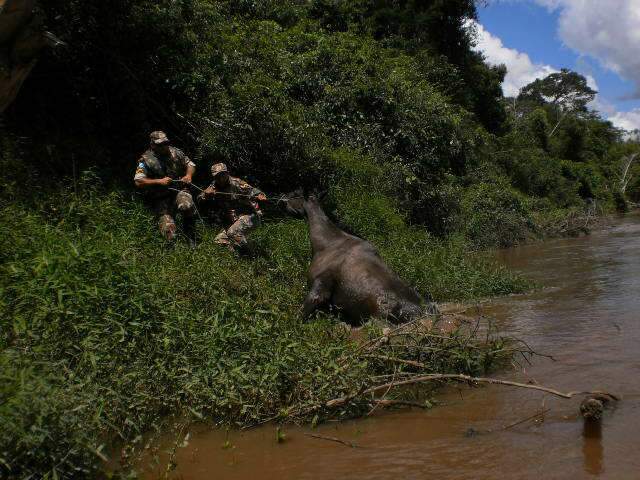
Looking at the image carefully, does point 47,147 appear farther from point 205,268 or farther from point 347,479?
point 347,479

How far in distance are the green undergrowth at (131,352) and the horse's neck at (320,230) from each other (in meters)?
0.91

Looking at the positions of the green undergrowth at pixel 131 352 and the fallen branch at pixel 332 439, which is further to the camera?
the fallen branch at pixel 332 439

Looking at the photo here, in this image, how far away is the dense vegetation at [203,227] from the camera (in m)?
4.17

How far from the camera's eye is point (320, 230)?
7.55 meters

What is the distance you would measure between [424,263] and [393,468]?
5492 mm

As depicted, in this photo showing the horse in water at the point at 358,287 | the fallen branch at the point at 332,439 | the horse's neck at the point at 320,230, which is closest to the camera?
the fallen branch at the point at 332,439

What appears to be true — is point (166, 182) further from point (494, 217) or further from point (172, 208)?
point (494, 217)

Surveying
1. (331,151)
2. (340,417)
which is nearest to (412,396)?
(340,417)

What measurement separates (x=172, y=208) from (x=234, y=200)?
84cm

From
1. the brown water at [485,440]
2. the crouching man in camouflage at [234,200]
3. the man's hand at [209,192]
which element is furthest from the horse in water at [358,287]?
the man's hand at [209,192]

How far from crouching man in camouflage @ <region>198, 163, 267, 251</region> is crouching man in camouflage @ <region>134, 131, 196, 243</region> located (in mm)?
328

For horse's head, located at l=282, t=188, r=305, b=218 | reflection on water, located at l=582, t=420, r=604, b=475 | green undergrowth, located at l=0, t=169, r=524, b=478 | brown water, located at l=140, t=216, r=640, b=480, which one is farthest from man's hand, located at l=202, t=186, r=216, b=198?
reflection on water, located at l=582, t=420, r=604, b=475

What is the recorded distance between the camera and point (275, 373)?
4219 millimetres

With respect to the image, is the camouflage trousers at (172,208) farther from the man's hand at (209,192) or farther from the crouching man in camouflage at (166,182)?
the man's hand at (209,192)
